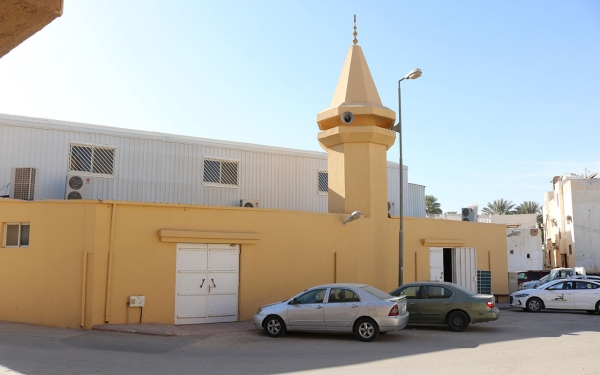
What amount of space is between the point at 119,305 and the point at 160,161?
8.69 m

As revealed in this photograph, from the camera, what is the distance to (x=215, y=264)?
1672cm

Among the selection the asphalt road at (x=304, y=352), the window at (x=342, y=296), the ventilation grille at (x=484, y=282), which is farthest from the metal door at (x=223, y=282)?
the ventilation grille at (x=484, y=282)

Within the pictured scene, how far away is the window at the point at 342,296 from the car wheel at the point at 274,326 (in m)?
1.38

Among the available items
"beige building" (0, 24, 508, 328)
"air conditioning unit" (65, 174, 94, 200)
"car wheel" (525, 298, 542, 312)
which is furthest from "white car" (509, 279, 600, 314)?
"air conditioning unit" (65, 174, 94, 200)

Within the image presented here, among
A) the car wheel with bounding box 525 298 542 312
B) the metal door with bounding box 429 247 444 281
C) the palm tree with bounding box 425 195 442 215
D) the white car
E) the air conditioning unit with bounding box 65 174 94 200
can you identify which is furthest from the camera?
the palm tree with bounding box 425 195 442 215

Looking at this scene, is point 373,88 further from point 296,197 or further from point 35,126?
point 35,126

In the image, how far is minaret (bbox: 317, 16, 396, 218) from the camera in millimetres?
20312

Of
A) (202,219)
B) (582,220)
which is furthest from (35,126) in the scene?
(582,220)

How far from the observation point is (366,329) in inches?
527

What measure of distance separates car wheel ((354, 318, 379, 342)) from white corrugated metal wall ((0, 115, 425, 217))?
11.2 metres

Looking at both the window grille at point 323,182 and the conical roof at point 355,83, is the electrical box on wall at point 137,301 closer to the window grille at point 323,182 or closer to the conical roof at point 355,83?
the conical roof at point 355,83

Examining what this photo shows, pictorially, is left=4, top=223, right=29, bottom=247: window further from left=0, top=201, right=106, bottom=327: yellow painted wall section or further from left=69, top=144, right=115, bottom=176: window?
left=69, top=144, right=115, bottom=176: window

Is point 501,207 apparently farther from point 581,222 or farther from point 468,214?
point 468,214

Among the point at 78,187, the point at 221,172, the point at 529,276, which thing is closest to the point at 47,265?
the point at 78,187
